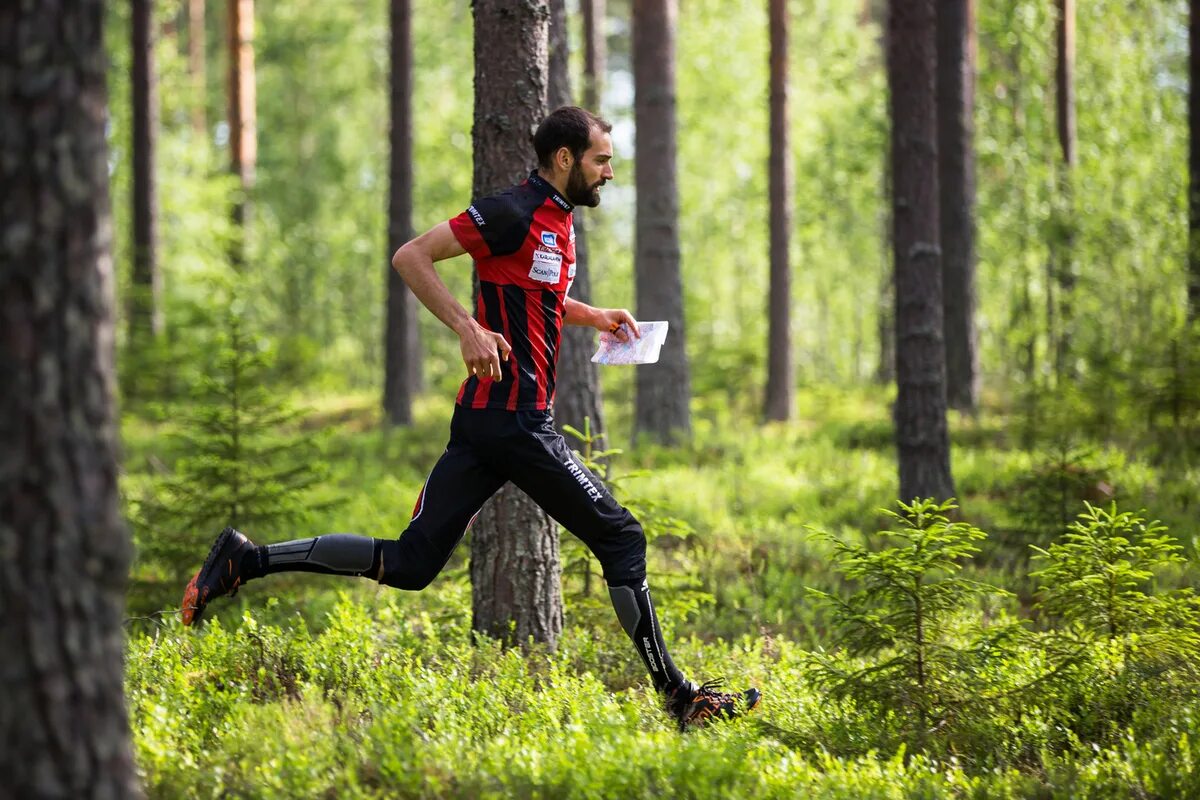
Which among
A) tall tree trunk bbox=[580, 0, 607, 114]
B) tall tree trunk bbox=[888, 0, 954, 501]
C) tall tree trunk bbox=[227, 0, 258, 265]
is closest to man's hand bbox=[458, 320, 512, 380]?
tall tree trunk bbox=[888, 0, 954, 501]

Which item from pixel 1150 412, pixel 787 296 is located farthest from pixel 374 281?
pixel 1150 412

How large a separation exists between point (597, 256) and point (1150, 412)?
17.8m

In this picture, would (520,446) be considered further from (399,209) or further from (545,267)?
(399,209)

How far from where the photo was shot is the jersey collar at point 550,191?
526cm

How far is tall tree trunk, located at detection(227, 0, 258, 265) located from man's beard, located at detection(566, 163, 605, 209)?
72.4ft

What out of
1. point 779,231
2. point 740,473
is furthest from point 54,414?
point 779,231

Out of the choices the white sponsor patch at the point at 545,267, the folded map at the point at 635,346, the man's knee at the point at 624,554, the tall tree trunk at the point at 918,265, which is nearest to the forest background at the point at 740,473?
the man's knee at the point at 624,554

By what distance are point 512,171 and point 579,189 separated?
1134 mm

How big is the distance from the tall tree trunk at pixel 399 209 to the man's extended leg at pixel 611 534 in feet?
43.0

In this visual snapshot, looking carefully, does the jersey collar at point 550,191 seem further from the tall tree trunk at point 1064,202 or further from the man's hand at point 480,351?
the tall tree trunk at point 1064,202

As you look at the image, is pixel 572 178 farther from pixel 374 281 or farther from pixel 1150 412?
pixel 374 281

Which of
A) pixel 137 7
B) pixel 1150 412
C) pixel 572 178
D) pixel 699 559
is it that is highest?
pixel 137 7

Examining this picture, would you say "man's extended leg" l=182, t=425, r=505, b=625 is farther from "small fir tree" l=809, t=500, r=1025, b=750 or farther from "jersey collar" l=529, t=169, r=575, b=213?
"small fir tree" l=809, t=500, r=1025, b=750

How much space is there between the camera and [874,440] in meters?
15.5
